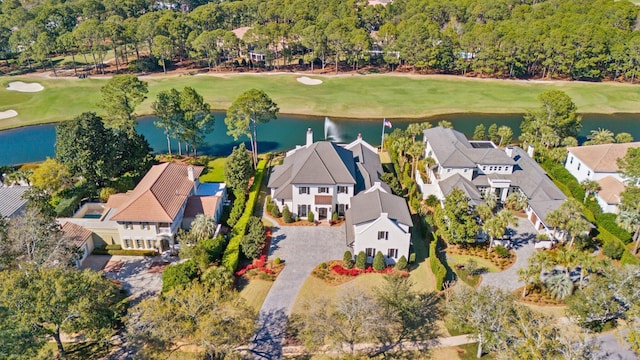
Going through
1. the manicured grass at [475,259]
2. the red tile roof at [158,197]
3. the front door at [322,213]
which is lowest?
the manicured grass at [475,259]

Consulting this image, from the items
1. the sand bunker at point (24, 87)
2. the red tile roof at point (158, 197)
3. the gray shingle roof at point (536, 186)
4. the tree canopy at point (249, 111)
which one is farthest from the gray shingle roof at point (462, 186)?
the sand bunker at point (24, 87)

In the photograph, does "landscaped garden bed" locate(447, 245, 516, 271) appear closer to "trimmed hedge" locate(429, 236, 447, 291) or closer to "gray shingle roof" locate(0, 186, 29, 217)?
"trimmed hedge" locate(429, 236, 447, 291)

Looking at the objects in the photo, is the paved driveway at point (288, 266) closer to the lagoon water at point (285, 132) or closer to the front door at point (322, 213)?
the front door at point (322, 213)

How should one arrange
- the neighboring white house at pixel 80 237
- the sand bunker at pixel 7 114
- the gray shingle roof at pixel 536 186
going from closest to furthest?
the neighboring white house at pixel 80 237, the gray shingle roof at pixel 536 186, the sand bunker at pixel 7 114

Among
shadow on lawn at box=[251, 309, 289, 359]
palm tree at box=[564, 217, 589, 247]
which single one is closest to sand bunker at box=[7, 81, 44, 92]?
shadow on lawn at box=[251, 309, 289, 359]

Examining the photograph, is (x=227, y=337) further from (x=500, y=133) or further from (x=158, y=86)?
(x=158, y=86)

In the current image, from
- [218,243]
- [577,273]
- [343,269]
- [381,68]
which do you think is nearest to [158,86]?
[381,68]

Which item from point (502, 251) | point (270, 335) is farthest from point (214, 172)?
point (502, 251)
